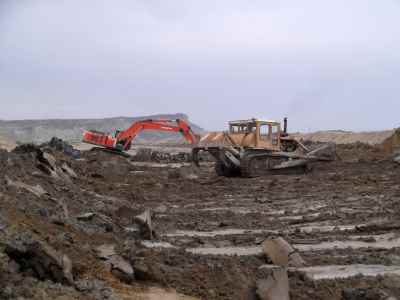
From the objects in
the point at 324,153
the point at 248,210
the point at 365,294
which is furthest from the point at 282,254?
the point at 324,153

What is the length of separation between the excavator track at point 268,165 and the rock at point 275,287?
1403 cm

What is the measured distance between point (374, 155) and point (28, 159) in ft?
59.0

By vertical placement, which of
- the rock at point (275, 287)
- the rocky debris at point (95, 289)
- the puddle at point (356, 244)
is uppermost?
the rocky debris at point (95, 289)

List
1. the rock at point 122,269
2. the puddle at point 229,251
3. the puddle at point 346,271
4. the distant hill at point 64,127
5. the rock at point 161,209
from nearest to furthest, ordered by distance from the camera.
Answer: the rock at point 122,269 < the puddle at point 346,271 < the puddle at point 229,251 < the rock at point 161,209 < the distant hill at point 64,127

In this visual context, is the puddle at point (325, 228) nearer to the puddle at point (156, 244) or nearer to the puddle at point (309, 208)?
the puddle at point (309, 208)

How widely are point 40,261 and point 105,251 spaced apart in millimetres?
→ 1621

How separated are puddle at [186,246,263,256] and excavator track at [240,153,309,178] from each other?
11456 mm

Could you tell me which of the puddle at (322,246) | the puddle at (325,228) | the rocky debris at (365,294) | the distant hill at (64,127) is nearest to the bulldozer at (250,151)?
the puddle at (325,228)

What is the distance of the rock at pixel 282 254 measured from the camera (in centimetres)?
713

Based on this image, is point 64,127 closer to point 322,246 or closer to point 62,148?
point 62,148

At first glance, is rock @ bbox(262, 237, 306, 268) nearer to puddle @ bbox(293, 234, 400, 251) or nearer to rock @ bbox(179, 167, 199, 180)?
puddle @ bbox(293, 234, 400, 251)

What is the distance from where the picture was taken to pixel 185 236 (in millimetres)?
9406

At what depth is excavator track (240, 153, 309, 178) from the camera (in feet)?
65.0

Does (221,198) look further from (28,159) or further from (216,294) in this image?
(216,294)
